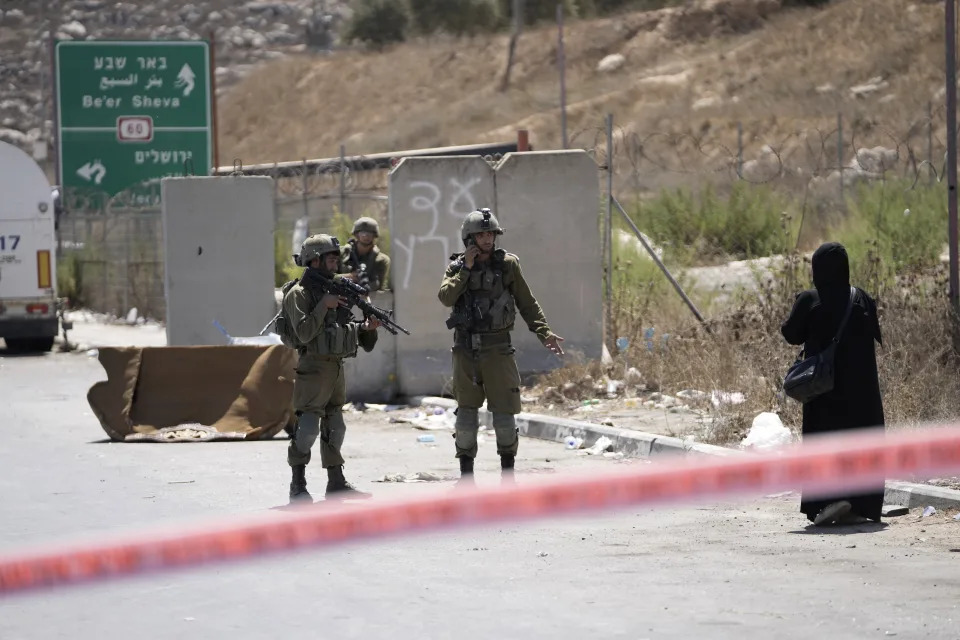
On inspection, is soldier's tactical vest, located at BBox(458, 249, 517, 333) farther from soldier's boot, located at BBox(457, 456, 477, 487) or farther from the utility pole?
the utility pole

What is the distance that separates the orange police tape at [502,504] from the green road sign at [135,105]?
64.2 feet

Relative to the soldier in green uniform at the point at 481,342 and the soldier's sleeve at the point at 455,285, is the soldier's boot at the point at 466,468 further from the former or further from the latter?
the soldier's sleeve at the point at 455,285

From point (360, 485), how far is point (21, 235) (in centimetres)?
1268

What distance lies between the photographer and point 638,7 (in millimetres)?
64500

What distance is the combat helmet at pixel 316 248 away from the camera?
920cm

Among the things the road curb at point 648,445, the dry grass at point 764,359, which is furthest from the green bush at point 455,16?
the road curb at point 648,445

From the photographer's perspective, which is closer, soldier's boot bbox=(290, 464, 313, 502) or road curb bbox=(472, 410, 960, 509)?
road curb bbox=(472, 410, 960, 509)

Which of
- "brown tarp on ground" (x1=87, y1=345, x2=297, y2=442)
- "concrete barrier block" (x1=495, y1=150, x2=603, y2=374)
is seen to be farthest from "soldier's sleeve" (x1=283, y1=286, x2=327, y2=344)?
"concrete barrier block" (x1=495, y1=150, x2=603, y2=374)

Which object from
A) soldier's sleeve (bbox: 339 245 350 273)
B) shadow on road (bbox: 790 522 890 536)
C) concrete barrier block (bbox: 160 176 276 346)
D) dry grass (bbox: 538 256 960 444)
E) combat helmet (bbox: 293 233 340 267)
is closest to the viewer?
shadow on road (bbox: 790 522 890 536)

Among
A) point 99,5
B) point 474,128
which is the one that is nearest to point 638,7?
point 474,128

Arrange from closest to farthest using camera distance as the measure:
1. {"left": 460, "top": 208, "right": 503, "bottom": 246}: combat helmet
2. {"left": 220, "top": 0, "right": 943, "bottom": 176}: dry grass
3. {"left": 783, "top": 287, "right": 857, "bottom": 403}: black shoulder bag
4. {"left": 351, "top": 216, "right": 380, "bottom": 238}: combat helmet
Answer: {"left": 783, "top": 287, "right": 857, "bottom": 403}: black shoulder bag < {"left": 460, "top": 208, "right": 503, "bottom": 246}: combat helmet < {"left": 351, "top": 216, "right": 380, "bottom": 238}: combat helmet < {"left": 220, "top": 0, "right": 943, "bottom": 176}: dry grass

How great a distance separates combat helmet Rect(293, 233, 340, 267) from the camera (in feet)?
30.2

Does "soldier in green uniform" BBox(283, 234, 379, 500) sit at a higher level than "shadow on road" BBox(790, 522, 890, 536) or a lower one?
higher

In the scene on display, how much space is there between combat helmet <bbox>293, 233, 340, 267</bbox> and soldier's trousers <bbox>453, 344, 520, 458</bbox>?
3.58ft
